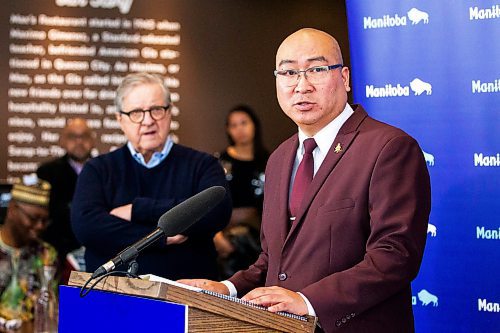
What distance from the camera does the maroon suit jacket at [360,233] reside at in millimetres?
2383

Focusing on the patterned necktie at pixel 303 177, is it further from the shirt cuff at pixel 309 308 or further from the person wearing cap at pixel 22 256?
the person wearing cap at pixel 22 256

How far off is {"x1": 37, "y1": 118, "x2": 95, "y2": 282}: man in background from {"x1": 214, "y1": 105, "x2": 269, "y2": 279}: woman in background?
1104mm

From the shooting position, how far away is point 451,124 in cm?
348

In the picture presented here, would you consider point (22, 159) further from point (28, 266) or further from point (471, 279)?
point (471, 279)

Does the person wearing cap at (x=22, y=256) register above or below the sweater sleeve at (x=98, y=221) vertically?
below

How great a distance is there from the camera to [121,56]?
8.66 metres

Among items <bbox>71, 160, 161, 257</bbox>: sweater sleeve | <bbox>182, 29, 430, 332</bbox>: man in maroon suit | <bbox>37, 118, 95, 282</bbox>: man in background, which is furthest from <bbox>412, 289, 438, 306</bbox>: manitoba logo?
<bbox>37, 118, 95, 282</bbox>: man in background

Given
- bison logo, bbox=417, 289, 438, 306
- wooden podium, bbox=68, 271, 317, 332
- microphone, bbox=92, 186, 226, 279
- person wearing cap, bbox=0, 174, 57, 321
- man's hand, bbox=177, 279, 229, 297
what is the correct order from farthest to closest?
person wearing cap, bbox=0, 174, 57, 321 → bison logo, bbox=417, 289, 438, 306 → man's hand, bbox=177, 279, 229, 297 → microphone, bbox=92, 186, 226, 279 → wooden podium, bbox=68, 271, 317, 332

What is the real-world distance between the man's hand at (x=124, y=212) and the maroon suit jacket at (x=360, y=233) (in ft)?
3.30

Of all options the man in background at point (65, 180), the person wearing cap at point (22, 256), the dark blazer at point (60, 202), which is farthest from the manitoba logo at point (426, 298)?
the dark blazer at point (60, 202)

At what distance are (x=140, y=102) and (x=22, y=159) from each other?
522 centimetres

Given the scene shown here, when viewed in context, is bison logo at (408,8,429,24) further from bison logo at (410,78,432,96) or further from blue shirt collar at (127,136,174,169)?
blue shirt collar at (127,136,174,169)

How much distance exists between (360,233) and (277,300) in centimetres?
41

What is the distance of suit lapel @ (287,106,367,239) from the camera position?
2.60 metres
